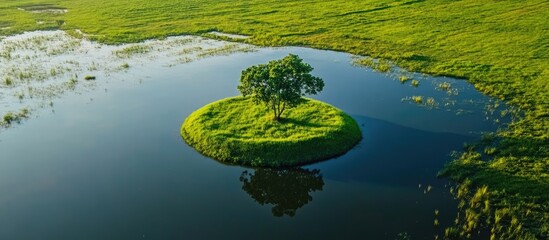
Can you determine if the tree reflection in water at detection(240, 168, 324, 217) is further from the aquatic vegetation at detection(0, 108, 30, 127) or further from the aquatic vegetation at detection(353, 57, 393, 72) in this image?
the aquatic vegetation at detection(353, 57, 393, 72)

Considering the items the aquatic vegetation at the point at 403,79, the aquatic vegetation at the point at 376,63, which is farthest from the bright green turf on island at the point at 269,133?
the aquatic vegetation at the point at 376,63

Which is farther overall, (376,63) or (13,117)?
(376,63)

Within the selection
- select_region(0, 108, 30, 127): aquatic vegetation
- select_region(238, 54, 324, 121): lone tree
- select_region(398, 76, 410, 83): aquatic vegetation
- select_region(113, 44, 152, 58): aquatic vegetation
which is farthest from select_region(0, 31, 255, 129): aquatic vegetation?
select_region(398, 76, 410, 83): aquatic vegetation

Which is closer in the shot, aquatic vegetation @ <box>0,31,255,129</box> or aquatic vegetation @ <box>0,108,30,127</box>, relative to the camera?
aquatic vegetation @ <box>0,108,30,127</box>

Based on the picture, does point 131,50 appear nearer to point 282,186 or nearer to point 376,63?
point 376,63

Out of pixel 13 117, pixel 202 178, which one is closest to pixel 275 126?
pixel 202 178

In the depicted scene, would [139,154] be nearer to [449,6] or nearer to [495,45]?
[495,45]
